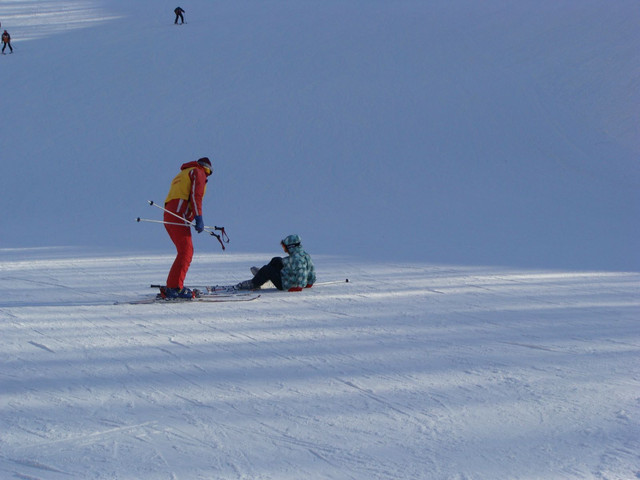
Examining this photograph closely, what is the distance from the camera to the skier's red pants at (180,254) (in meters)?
6.78

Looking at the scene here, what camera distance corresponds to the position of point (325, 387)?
419 cm

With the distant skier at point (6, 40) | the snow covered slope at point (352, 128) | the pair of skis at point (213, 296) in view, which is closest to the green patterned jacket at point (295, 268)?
the pair of skis at point (213, 296)

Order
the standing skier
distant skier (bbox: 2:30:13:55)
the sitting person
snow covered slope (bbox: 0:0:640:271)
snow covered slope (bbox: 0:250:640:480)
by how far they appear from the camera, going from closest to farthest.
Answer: snow covered slope (bbox: 0:250:640:480), the standing skier, the sitting person, snow covered slope (bbox: 0:0:640:271), distant skier (bbox: 2:30:13:55)

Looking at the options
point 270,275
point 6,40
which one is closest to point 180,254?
point 270,275

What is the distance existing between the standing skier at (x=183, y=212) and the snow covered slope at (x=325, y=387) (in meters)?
0.35

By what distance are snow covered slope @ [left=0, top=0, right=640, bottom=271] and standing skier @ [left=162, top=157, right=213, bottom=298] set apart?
13.6 ft

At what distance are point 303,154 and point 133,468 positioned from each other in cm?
1575

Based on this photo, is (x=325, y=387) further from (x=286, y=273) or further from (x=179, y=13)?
(x=179, y=13)

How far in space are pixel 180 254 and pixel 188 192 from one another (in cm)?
60

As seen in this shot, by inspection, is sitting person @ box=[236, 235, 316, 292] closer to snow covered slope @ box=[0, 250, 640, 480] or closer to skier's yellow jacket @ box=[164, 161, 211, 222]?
snow covered slope @ box=[0, 250, 640, 480]

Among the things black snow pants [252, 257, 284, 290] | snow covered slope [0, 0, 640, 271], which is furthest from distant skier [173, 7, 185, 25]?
black snow pants [252, 257, 284, 290]

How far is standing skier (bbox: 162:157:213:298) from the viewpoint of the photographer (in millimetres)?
6781

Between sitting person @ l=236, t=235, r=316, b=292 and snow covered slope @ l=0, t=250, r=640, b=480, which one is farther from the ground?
sitting person @ l=236, t=235, r=316, b=292

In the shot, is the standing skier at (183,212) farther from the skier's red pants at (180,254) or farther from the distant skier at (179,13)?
the distant skier at (179,13)
